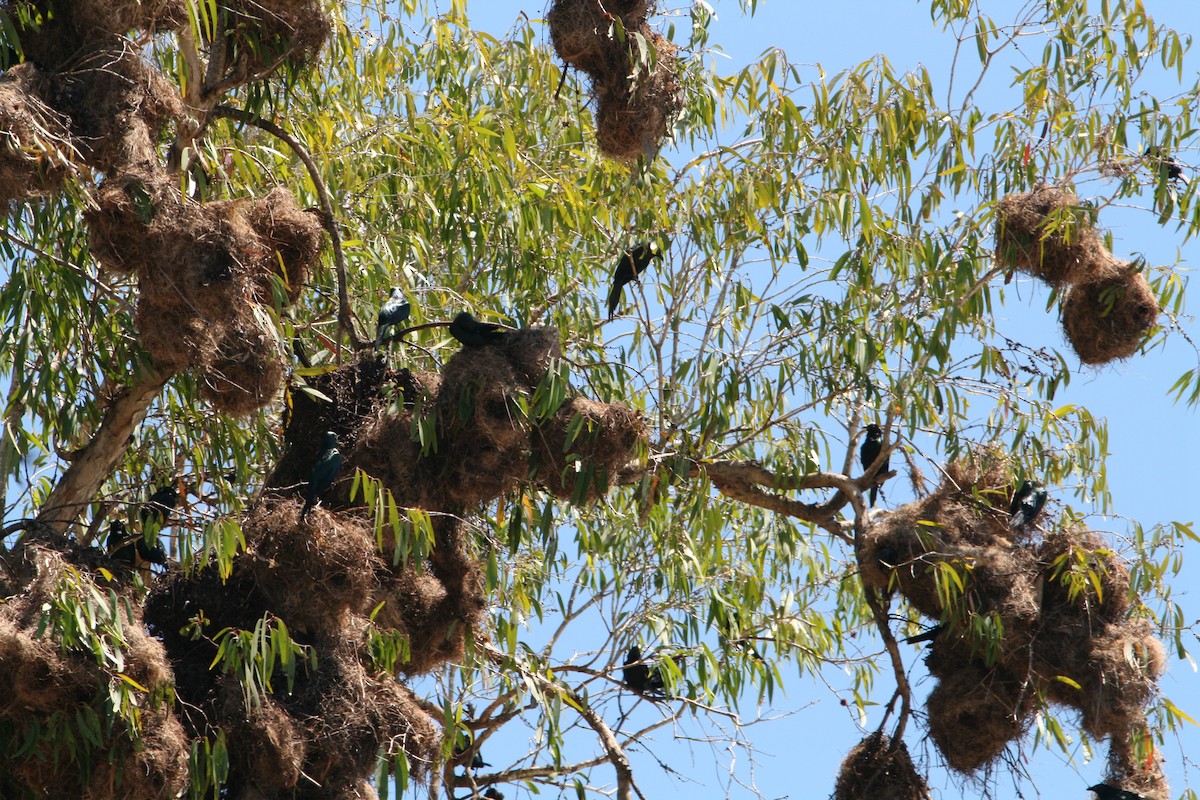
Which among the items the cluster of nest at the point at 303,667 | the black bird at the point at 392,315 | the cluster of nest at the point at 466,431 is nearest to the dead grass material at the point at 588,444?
the cluster of nest at the point at 466,431

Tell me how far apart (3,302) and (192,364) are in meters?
1.06

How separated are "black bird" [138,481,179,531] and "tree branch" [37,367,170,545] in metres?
0.23

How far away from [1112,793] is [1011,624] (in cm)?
81

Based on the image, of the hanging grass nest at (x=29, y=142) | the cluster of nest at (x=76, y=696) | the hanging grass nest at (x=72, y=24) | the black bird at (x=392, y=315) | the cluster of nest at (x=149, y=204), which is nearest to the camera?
the cluster of nest at (x=76, y=696)

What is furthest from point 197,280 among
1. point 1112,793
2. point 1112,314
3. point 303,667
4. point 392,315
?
point 1112,793

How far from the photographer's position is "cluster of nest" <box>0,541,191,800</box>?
4641 millimetres

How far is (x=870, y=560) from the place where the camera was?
6172 mm

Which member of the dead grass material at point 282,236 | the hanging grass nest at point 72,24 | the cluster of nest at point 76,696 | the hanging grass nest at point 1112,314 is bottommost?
the cluster of nest at point 76,696

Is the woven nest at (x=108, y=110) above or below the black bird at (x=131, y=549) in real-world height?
above

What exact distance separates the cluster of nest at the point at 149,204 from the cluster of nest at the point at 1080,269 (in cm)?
280

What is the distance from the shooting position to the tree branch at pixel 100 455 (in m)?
5.61

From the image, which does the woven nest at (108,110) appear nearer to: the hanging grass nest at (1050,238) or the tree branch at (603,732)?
the tree branch at (603,732)

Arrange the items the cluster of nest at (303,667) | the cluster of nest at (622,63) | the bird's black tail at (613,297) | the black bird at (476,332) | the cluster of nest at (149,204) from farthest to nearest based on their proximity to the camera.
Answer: the bird's black tail at (613,297) → the cluster of nest at (622,63) → the black bird at (476,332) → the cluster of nest at (303,667) → the cluster of nest at (149,204)

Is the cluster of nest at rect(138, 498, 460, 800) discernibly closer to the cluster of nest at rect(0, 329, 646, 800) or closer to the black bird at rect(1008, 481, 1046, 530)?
the cluster of nest at rect(0, 329, 646, 800)
